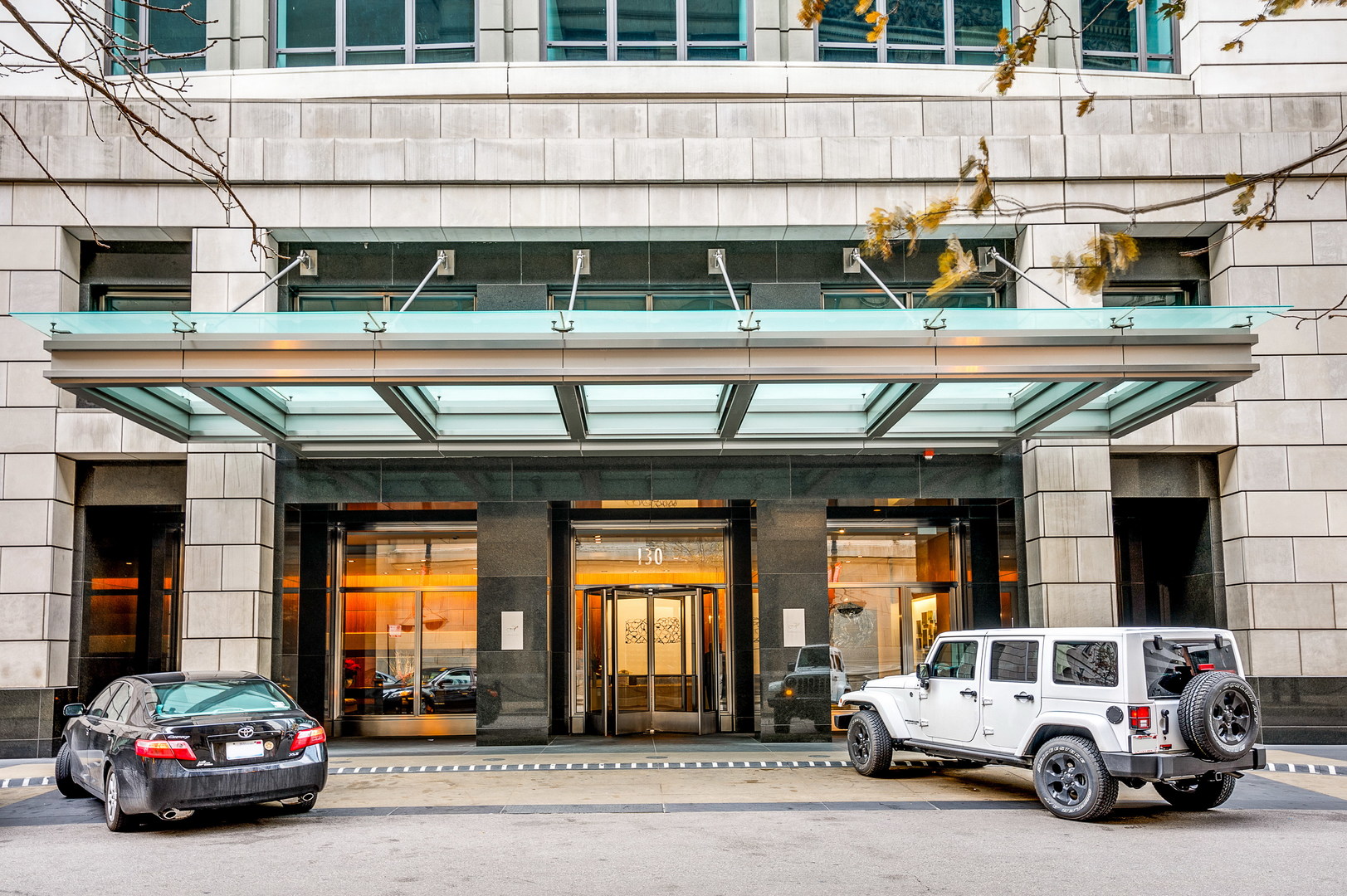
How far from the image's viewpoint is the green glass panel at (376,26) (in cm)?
1969

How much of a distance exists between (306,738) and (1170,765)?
8.03 meters

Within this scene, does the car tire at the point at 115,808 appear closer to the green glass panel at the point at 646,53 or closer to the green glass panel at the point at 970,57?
the green glass panel at the point at 646,53

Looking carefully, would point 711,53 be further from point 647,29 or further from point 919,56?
point 919,56

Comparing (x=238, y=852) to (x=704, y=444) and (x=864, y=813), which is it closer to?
(x=864, y=813)

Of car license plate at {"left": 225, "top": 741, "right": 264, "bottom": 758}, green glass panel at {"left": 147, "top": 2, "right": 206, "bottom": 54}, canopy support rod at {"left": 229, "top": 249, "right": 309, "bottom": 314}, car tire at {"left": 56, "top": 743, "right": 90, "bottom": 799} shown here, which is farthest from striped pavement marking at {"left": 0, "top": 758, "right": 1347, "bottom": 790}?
green glass panel at {"left": 147, "top": 2, "right": 206, "bottom": 54}

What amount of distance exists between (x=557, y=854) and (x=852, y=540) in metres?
11.6

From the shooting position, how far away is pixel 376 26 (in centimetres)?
1975

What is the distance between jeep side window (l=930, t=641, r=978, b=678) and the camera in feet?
40.8

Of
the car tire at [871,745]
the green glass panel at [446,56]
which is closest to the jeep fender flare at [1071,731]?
the car tire at [871,745]

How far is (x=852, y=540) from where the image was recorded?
2011 cm

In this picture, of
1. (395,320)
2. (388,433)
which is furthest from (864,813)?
(388,433)

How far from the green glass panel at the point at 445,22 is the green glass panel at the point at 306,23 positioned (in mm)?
1503

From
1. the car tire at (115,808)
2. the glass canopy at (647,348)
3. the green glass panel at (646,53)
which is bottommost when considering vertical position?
the car tire at (115,808)

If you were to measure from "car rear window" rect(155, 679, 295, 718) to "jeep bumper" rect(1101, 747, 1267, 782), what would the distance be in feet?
26.2
